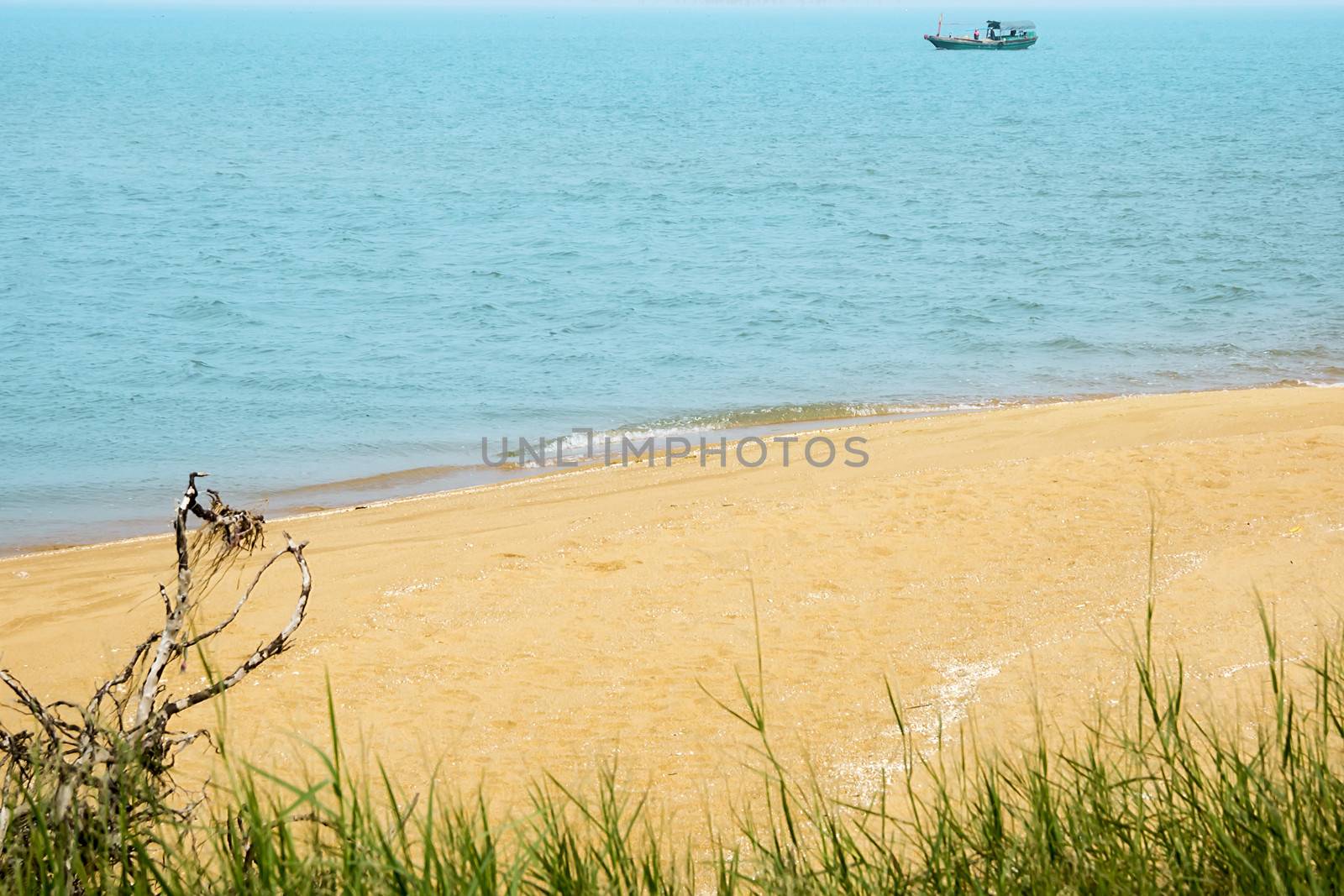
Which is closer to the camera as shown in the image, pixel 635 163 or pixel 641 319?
pixel 641 319

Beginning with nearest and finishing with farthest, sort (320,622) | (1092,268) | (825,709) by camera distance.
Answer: (825,709), (320,622), (1092,268)

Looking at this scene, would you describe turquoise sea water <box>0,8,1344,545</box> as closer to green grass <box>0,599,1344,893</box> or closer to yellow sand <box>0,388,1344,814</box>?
yellow sand <box>0,388,1344,814</box>

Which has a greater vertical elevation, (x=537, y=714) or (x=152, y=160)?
(x=152, y=160)

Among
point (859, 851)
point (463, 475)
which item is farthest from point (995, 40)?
point (859, 851)

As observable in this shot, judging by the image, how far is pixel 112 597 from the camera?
873 cm

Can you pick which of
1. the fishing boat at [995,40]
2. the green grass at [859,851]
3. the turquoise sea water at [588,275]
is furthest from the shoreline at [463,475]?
the fishing boat at [995,40]

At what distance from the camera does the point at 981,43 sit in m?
98.4

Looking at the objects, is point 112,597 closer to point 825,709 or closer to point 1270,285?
point 825,709

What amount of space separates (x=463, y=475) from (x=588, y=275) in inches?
389

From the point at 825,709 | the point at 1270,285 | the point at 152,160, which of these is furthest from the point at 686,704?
the point at 152,160

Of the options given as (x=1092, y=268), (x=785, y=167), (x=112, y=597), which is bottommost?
(x=112, y=597)

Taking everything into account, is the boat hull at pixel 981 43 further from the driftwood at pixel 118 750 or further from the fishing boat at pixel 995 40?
the driftwood at pixel 118 750

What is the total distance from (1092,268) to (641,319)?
8.45 metres

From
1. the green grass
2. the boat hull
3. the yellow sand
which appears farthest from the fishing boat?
the green grass
